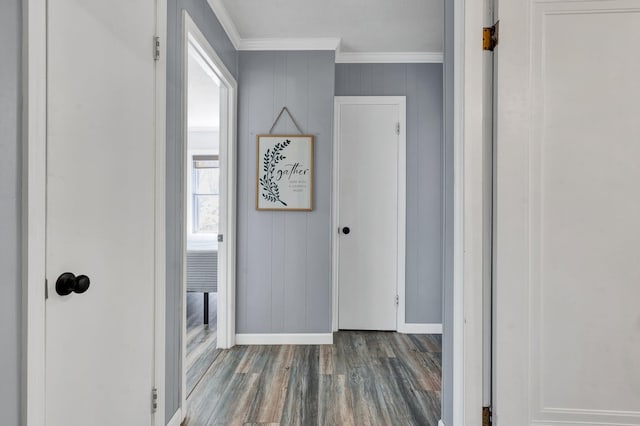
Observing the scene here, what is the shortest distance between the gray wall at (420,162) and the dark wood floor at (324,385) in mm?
508

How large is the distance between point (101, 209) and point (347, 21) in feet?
7.59

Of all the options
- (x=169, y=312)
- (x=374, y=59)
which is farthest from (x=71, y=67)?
(x=374, y=59)

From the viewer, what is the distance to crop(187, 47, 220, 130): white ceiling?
4.01m

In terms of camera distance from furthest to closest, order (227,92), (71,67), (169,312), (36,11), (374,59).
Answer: (374,59), (227,92), (169,312), (71,67), (36,11)

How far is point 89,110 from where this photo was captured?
114 centimetres

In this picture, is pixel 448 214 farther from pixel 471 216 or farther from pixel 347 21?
pixel 347 21

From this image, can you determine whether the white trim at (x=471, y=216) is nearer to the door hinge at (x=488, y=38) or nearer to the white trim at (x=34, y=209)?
the door hinge at (x=488, y=38)

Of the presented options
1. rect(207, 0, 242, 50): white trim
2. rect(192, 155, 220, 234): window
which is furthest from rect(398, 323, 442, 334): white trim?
rect(192, 155, 220, 234): window

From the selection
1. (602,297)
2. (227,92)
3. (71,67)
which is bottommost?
(602,297)

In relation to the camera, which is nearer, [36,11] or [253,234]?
[36,11]

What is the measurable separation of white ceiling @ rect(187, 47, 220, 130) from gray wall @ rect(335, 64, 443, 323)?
1.44 m

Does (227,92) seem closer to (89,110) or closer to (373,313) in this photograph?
(89,110)

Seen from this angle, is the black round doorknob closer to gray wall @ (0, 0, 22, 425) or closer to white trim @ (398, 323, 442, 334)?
gray wall @ (0, 0, 22, 425)

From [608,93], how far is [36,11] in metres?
1.74
